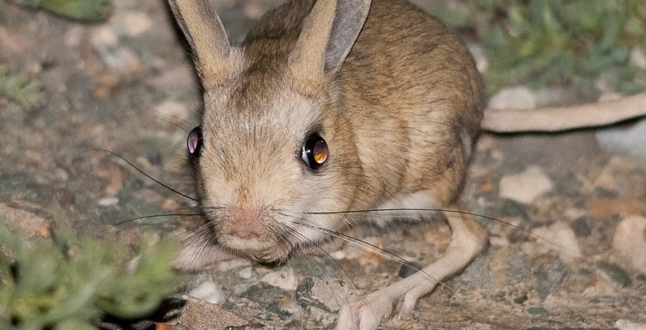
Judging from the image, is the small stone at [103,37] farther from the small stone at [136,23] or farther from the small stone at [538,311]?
the small stone at [538,311]

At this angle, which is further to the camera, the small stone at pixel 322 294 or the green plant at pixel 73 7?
the green plant at pixel 73 7

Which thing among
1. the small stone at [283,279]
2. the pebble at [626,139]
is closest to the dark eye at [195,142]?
the small stone at [283,279]

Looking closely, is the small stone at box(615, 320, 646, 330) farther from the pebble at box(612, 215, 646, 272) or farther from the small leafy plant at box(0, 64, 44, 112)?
the small leafy plant at box(0, 64, 44, 112)

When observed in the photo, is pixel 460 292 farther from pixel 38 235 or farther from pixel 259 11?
pixel 259 11

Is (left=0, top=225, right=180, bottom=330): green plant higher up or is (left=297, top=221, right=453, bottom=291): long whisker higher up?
(left=0, top=225, right=180, bottom=330): green plant

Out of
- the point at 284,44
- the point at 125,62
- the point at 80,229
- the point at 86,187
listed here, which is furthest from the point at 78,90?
the point at 284,44

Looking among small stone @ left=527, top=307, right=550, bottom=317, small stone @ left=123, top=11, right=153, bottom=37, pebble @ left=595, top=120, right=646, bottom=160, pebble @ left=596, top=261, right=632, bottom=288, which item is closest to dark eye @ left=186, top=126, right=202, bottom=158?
small stone @ left=527, top=307, right=550, bottom=317

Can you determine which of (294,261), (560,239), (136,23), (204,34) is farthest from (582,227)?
(136,23)
